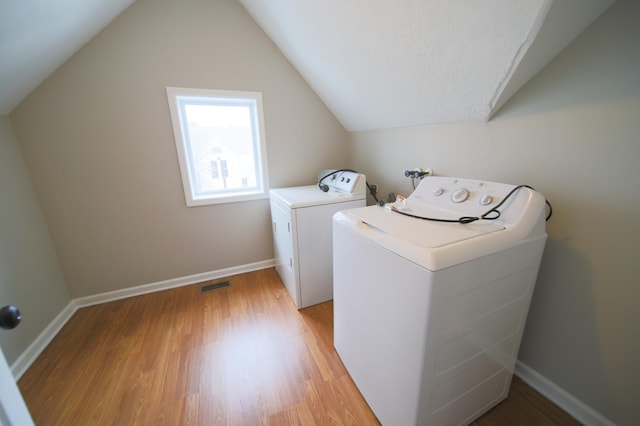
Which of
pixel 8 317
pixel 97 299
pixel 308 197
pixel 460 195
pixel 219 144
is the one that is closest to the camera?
pixel 8 317

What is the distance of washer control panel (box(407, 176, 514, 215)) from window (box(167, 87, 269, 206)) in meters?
1.53

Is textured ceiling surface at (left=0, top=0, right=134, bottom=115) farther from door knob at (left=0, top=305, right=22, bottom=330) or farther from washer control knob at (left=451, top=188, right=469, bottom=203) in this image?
washer control knob at (left=451, top=188, right=469, bottom=203)

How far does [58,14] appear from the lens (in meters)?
1.24

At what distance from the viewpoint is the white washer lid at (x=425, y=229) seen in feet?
2.66

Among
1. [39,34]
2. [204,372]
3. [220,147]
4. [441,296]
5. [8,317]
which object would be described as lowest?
[204,372]

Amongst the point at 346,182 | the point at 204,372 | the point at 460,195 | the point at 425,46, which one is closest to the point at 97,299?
the point at 204,372

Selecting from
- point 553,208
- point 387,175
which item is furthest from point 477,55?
point 387,175

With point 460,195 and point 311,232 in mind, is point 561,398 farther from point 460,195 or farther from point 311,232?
point 311,232

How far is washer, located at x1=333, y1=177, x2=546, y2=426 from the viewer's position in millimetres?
779

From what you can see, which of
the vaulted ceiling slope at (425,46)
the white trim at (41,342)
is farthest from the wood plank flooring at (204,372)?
the vaulted ceiling slope at (425,46)

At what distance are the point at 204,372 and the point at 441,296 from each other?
1.41 meters

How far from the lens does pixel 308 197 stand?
6.13 ft

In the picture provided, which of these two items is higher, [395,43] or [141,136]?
[395,43]

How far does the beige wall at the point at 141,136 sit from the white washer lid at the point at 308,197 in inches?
Result: 13.6
